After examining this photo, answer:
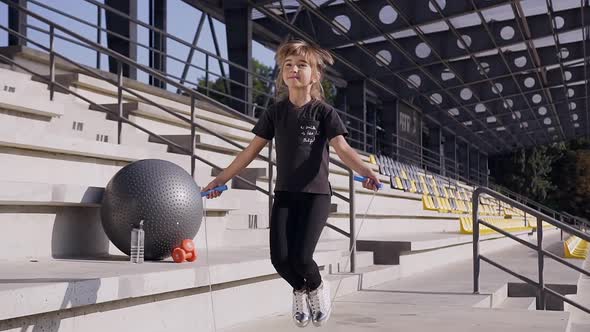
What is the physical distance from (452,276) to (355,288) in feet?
10.4

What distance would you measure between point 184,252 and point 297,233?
153 cm

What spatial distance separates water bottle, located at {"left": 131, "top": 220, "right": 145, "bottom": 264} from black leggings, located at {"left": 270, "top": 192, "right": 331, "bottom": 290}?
138 centimetres

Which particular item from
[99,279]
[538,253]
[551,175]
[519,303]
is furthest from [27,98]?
[551,175]

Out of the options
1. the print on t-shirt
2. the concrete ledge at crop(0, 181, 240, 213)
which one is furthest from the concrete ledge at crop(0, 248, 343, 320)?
the print on t-shirt

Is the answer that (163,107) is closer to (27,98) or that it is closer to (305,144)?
(27,98)

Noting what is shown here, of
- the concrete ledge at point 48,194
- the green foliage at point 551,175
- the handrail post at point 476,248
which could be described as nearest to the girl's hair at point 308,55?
the concrete ledge at point 48,194

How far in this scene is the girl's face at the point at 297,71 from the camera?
408 centimetres

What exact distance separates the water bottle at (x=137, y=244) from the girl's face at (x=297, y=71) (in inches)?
66.4

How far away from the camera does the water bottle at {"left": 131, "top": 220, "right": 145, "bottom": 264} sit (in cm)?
514

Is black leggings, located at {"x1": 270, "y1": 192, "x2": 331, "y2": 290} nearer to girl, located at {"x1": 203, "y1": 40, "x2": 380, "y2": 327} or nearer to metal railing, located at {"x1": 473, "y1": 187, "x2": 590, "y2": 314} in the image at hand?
girl, located at {"x1": 203, "y1": 40, "x2": 380, "y2": 327}

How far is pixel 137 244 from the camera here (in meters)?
5.14

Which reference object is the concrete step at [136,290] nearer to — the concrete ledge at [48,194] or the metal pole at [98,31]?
the concrete ledge at [48,194]

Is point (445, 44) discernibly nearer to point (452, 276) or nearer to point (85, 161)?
point (452, 276)

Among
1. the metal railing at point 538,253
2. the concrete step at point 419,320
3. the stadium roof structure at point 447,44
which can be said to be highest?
the stadium roof structure at point 447,44
